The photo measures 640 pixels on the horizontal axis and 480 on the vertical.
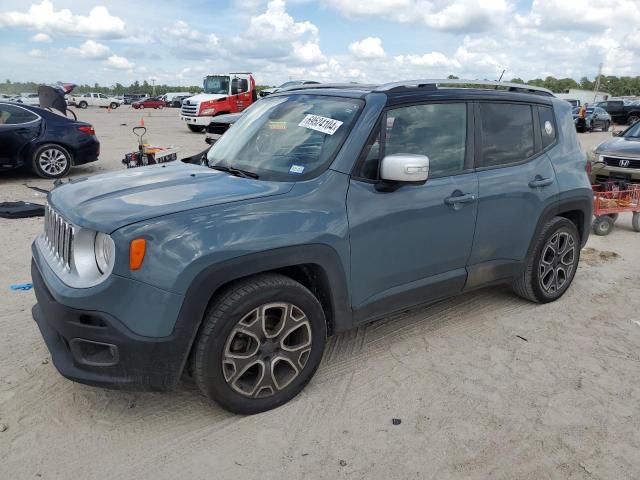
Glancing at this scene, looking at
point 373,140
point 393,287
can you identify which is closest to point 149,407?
point 393,287

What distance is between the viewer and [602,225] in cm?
716

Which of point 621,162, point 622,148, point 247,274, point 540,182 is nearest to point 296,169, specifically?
point 247,274

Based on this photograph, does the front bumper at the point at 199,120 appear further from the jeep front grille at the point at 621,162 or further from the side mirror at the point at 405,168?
the side mirror at the point at 405,168

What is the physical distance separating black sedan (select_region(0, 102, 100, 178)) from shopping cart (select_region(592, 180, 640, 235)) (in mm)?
8829

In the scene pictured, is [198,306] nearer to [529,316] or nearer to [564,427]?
[564,427]

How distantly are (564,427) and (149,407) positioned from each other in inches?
92.9

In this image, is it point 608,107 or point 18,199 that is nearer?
point 18,199

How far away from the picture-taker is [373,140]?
3244 millimetres

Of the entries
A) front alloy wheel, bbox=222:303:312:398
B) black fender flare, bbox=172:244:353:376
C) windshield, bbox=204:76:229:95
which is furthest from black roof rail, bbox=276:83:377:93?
windshield, bbox=204:76:229:95

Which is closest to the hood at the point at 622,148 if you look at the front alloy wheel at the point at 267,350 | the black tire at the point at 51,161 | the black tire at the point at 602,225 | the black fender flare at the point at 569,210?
the black tire at the point at 602,225

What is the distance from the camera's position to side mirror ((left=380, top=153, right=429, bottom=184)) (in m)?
3.00

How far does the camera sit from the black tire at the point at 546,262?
14.4ft

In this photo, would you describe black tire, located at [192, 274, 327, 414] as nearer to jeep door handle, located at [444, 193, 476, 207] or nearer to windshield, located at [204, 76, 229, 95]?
jeep door handle, located at [444, 193, 476, 207]

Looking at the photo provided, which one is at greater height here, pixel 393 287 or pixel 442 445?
pixel 393 287
